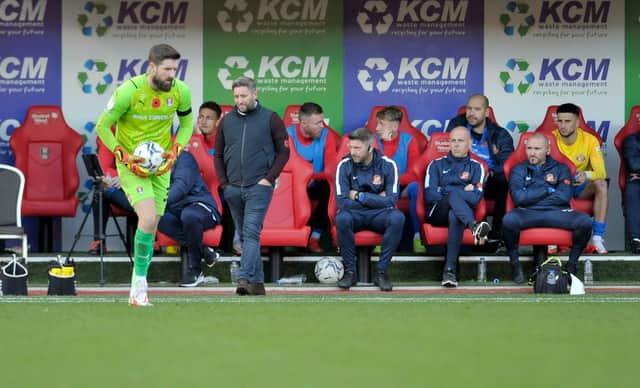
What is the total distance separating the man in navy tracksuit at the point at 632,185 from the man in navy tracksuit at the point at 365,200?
2.67 meters

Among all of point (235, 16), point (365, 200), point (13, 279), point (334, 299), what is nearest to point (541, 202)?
point (365, 200)

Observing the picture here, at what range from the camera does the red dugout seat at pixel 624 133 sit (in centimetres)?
1299

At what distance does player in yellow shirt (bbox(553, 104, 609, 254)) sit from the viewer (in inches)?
493

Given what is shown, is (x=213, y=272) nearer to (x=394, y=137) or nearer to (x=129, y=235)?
(x=129, y=235)

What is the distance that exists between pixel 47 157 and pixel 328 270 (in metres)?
3.47

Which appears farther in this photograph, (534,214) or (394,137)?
(394,137)

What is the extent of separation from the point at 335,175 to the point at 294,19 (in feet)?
8.51

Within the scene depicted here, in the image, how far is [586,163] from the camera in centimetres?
1277

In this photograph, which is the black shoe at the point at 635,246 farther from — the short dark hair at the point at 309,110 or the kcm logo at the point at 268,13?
the kcm logo at the point at 268,13

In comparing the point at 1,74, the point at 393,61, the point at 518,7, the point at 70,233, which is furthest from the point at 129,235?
the point at 518,7

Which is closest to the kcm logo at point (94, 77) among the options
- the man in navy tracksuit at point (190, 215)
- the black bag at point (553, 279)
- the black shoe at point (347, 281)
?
the man in navy tracksuit at point (190, 215)

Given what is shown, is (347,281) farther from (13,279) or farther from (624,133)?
(624,133)

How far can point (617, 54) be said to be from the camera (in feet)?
45.1

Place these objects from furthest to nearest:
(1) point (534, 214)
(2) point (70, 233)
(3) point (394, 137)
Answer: (2) point (70, 233) → (3) point (394, 137) → (1) point (534, 214)
